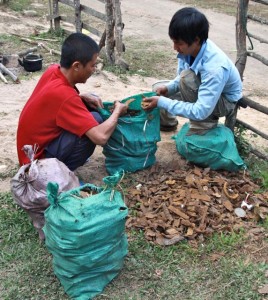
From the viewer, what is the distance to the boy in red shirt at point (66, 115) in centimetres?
337

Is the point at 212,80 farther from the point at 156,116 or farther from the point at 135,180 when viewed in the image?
the point at 135,180

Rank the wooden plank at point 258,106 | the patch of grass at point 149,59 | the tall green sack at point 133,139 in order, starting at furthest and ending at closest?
1. the patch of grass at point 149,59
2. the wooden plank at point 258,106
3. the tall green sack at point 133,139

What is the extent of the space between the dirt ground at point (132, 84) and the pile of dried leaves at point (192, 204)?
0.48m

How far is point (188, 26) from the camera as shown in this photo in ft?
→ 11.5

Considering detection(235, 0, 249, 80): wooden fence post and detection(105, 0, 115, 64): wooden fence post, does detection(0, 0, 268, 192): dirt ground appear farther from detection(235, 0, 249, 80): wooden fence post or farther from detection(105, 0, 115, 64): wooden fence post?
detection(235, 0, 249, 80): wooden fence post

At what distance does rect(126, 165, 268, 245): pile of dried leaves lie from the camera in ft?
11.0

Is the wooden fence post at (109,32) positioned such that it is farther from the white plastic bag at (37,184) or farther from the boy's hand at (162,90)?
the white plastic bag at (37,184)

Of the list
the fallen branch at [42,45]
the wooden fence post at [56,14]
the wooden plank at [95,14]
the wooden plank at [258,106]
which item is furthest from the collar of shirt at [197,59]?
the wooden fence post at [56,14]

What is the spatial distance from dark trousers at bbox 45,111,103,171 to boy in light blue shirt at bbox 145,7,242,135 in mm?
615

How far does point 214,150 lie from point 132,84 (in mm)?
3335

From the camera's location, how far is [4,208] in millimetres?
3674

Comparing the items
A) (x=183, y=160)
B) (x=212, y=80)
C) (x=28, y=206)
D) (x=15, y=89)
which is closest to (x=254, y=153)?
(x=183, y=160)

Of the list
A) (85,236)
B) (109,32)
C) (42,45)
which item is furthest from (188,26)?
(42,45)

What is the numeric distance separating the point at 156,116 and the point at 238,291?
169cm
